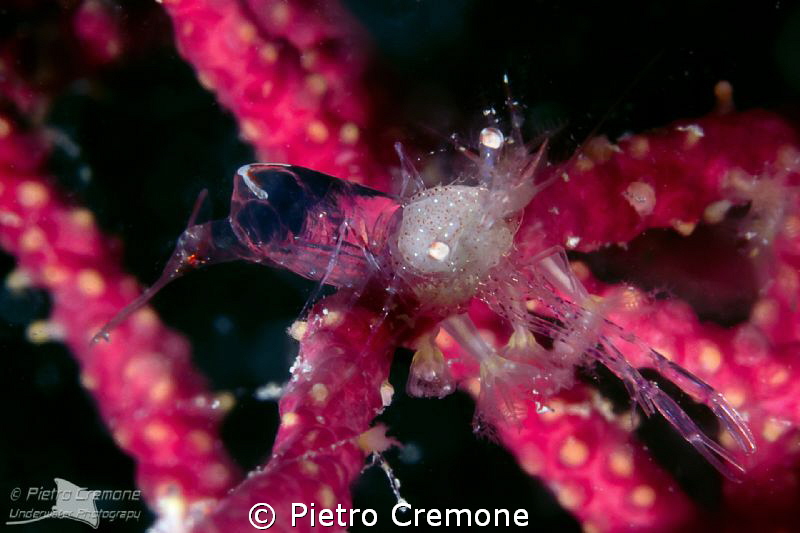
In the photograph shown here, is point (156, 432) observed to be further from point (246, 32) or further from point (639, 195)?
point (639, 195)

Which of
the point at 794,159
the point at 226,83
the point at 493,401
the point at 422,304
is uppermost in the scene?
the point at 226,83

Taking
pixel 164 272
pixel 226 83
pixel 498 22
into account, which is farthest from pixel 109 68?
pixel 498 22

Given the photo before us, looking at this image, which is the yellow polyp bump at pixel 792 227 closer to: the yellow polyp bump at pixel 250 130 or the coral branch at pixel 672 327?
the coral branch at pixel 672 327

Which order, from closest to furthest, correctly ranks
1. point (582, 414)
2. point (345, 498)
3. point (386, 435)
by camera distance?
point (345, 498) → point (386, 435) → point (582, 414)

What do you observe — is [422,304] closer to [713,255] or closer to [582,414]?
[582,414]

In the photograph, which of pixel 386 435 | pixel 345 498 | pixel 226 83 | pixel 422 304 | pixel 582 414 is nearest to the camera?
pixel 345 498

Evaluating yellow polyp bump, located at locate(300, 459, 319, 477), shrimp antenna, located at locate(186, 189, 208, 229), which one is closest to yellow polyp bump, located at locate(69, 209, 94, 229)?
shrimp antenna, located at locate(186, 189, 208, 229)

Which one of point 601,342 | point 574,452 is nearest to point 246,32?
point 601,342
